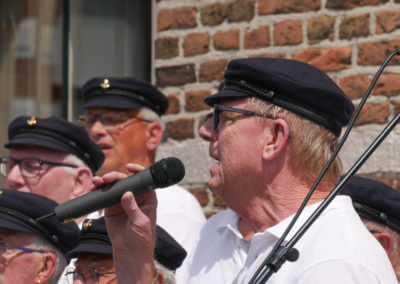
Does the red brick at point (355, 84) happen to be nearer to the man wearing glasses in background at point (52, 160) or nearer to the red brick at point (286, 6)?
the red brick at point (286, 6)

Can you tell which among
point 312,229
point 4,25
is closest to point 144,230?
point 312,229

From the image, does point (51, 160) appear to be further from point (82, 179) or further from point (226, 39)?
point (226, 39)

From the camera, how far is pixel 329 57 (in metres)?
4.41

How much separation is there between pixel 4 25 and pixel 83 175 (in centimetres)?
212

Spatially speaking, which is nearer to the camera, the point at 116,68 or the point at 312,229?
the point at 312,229

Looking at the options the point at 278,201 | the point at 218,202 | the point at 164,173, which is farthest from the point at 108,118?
the point at 164,173

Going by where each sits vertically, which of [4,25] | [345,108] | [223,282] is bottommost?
[223,282]

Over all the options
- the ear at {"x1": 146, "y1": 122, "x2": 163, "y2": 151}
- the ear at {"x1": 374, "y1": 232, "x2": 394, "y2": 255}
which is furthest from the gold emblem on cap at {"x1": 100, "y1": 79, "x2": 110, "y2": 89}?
the ear at {"x1": 374, "y1": 232, "x2": 394, "y2": 255}

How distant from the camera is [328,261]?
2.17 meters

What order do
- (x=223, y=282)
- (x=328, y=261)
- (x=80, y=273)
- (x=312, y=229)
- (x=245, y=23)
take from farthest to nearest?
(x=245, y=23)
(x=223, y=282)
(x=80, y=273)
(x=312, y=229)
(x=328, y=261)

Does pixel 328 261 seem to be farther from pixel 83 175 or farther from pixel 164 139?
pixel 164 139

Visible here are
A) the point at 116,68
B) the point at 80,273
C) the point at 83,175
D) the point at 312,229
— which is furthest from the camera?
the point at 116,68

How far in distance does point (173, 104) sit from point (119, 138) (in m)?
0.55

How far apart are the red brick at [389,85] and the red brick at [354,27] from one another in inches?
10.8
